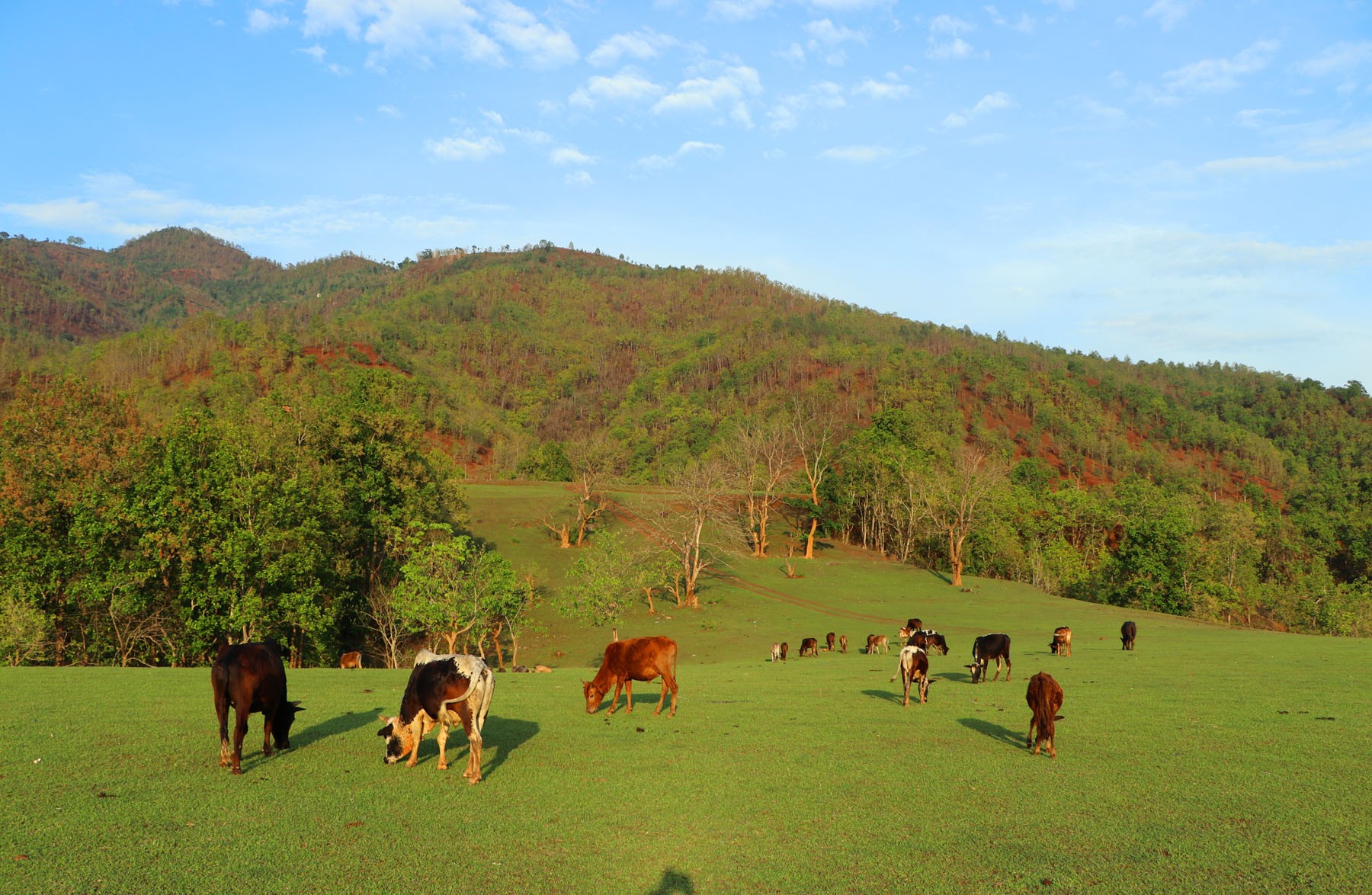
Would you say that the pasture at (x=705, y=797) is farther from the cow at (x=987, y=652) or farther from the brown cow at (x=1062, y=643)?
the brown cow at (x=1062, y=643)

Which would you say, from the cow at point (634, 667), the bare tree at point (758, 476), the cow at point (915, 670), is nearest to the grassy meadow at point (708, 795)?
the cow at point (634, 667)

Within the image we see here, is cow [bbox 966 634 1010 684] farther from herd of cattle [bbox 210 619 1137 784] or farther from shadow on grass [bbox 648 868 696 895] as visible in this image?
shadow on grass [bbox 648 868 696 895]

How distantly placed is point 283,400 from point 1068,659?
41705 mm

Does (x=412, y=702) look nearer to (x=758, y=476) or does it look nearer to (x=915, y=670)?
(x=915, y=670)

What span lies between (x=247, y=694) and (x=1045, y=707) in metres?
11.2

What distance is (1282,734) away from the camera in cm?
1221

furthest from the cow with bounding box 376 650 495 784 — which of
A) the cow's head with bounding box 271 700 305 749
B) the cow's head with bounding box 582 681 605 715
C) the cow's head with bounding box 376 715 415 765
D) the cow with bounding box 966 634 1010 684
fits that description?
the cow with bounding box 966 634 1010 684

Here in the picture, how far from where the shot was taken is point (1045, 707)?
456 inches

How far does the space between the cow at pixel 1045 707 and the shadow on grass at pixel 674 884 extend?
6887mm

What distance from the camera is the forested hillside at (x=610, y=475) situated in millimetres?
31625


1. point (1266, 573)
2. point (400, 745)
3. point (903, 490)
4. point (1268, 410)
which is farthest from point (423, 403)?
point (1268, 410)

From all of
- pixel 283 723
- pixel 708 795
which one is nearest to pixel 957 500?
pixel 708 795

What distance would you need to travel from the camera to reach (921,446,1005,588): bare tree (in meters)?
64.1

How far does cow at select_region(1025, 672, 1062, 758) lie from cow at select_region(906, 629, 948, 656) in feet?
40.7
